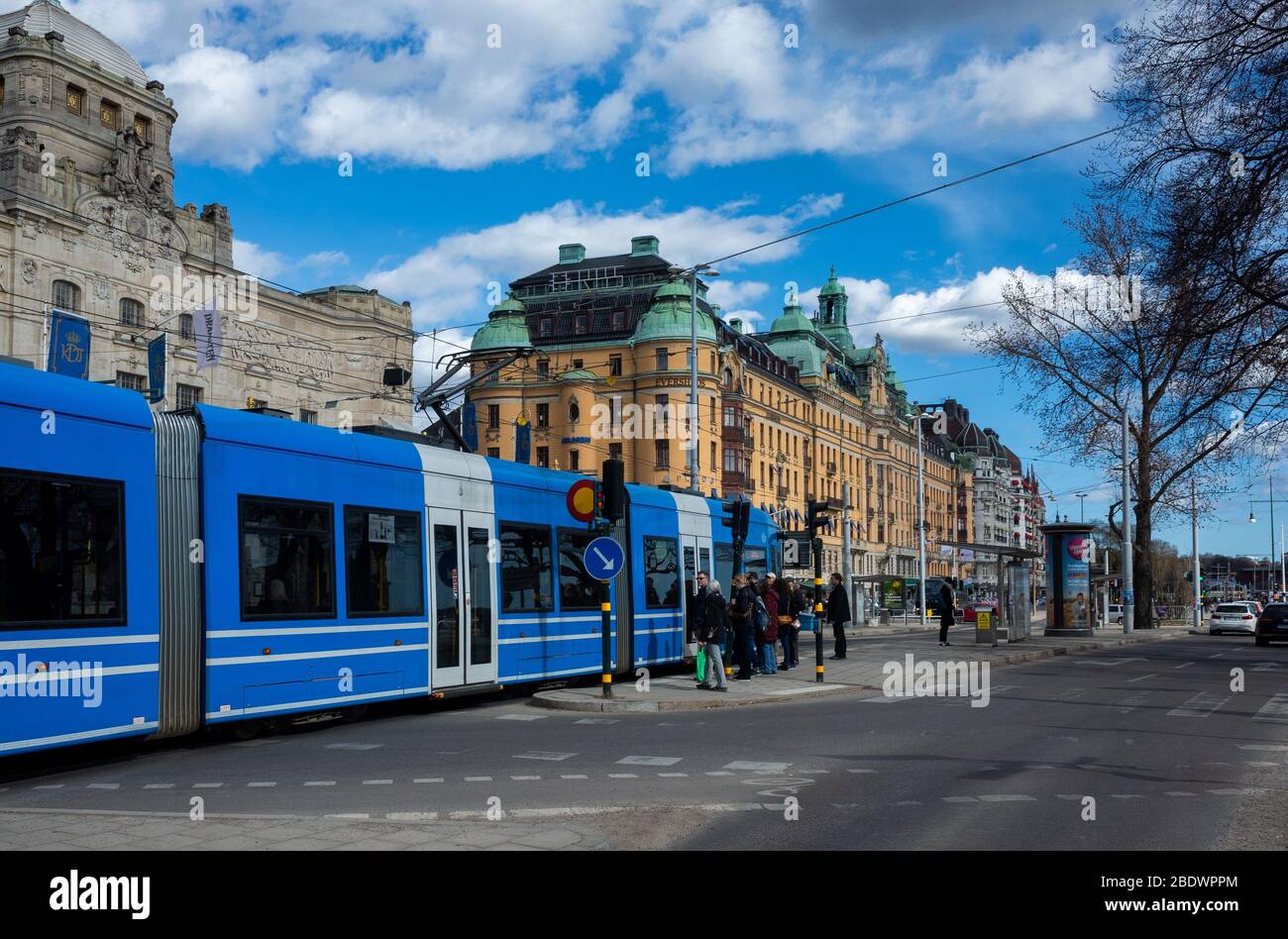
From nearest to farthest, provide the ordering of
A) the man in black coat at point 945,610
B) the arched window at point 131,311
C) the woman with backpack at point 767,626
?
the woman with backpack at point 767,626 < the man in black coat at point 945,610 < the arched window at point 131,311

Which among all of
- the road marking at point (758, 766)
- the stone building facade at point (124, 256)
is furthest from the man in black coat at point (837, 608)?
the stone building facade at point (124, 256)

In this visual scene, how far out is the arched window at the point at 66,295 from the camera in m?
38.2

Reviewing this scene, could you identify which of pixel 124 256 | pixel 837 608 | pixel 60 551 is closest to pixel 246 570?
pixel 60 551

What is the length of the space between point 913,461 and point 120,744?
387 ft

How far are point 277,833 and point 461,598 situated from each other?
27.6ft

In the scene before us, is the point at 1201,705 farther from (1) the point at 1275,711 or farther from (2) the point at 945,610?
(2) the point at 945,610

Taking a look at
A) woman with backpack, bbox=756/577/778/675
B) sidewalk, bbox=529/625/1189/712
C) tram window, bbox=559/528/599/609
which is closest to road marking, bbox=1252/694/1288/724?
sidewalk, bbox=529/625/1189/712

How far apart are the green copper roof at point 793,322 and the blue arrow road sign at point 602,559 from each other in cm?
8422

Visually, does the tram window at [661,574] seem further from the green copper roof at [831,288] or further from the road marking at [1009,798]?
the green copper roof at [831,288]

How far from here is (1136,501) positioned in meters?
51.5

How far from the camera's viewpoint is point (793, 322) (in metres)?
99.2

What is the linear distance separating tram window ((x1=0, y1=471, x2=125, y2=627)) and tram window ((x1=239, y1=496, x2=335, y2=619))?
170 cm

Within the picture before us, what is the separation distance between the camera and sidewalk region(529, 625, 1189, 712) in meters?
16.6
